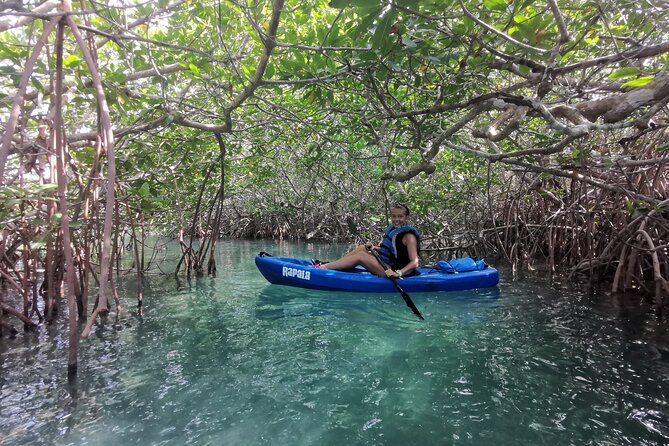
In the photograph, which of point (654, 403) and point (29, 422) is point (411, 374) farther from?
point (29, 422)

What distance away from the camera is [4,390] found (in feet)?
8.41

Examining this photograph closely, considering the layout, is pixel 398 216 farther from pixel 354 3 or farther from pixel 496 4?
pixel 354 3

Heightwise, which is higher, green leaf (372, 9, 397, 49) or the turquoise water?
green leaf (372, 9, 397, 49)

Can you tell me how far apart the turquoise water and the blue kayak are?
0.66 metres

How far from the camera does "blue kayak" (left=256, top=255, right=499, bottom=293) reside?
5242 mm

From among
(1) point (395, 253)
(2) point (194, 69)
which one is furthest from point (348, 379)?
(1) point (395, 253)

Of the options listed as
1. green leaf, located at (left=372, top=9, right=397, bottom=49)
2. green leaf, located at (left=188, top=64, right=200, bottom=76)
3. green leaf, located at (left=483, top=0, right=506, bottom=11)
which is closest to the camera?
green leaf, located at (left=372, top=9, right=397, bottom=49)

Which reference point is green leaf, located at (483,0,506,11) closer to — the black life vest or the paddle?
the paddle

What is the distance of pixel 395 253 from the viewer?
5.59 metres

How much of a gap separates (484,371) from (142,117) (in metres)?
3.50

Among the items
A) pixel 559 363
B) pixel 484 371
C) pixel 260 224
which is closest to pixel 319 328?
pixel 484 371

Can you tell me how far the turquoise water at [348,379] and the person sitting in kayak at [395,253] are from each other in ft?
3.00

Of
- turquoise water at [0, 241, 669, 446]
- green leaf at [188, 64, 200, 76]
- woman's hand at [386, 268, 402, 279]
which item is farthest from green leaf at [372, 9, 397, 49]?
woman's hand at [386, 268, 402, 279]

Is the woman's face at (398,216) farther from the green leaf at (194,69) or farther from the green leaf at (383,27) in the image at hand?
the green leaf at (383,27)
